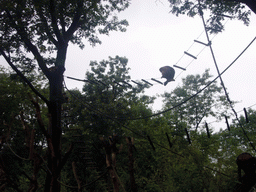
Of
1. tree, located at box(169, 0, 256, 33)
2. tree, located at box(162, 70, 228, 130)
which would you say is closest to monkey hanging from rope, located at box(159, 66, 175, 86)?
tree, located at box(169, 0, 256, 33)

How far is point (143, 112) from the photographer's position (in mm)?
18609

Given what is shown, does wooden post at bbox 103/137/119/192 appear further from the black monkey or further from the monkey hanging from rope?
the monkey hanging from rope

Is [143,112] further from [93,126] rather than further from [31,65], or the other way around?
[31,65]

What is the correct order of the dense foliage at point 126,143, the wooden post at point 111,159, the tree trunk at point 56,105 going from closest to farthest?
the wooden post at point 111,159 < the tree trunk at point 56,105 < the dense foliage at point 126,143

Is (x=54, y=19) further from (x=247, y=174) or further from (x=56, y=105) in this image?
(x=247, y=174)

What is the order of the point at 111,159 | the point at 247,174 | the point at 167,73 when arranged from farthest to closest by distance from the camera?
the point at 167,73
the point at 247,174
the point at 111,159

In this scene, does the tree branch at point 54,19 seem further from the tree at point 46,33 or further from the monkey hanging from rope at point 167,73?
the monkey hanging from rope at point 167,73

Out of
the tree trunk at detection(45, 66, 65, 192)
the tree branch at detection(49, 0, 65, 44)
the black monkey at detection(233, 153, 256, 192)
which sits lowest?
the black monkey at detection(233, 153, 256, 192)

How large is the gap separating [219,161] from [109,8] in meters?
10.7

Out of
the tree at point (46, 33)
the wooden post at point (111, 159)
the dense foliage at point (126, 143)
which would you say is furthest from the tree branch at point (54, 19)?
the wooden post at point (111, 159)

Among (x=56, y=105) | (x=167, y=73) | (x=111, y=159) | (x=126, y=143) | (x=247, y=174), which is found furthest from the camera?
(x=126, y=143)

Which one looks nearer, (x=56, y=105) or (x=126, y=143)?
(x=56, y=105)

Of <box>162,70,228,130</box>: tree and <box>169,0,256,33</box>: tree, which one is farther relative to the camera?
<box>162,70,228,130</box>: tree

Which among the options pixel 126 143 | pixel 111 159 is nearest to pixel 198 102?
pixel 126 143
